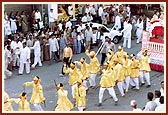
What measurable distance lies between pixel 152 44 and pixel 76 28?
358cm

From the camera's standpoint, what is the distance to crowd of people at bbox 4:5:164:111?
1410 cm

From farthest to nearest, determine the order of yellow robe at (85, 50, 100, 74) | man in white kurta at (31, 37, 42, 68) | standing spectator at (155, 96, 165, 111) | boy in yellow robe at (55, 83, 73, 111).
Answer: man in white kurta at (31, 37, 42, 68) → yellow robe at (85, 50, 100, 74) → boy in yellow robe at (55, 83, 73, 111) → standing spectator at (155, 96, 165, 111)

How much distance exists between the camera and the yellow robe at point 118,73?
15.3 metres

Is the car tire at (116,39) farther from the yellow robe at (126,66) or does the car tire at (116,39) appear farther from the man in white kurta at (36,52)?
the yellow robe at (126,66)

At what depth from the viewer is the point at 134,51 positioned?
20.3m

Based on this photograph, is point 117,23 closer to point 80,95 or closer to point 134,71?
point 134,71

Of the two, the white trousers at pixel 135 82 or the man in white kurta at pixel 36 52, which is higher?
the man in white kurta at pixel 36 52

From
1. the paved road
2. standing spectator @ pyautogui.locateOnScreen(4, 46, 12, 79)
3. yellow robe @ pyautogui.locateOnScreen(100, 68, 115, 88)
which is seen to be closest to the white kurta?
the paved road

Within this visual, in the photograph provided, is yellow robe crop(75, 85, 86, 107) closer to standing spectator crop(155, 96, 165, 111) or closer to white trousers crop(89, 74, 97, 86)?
white trousers crop(89, 74, 97, 86)

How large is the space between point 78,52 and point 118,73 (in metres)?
4.92

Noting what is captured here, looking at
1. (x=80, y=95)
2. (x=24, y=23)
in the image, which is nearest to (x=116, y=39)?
(x=24, y=23)

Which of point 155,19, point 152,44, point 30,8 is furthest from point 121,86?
point 30,8

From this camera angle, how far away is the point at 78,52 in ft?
66.2

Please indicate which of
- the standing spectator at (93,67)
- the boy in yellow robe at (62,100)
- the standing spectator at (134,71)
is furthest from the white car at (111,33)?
the boy in yellow robe at (62,100)
